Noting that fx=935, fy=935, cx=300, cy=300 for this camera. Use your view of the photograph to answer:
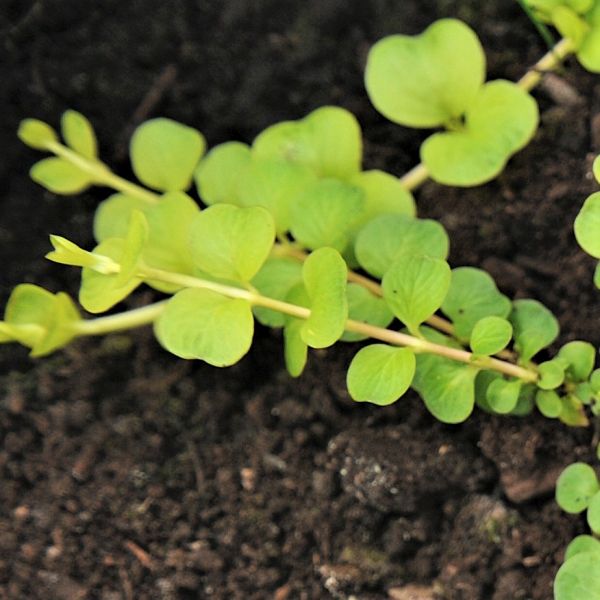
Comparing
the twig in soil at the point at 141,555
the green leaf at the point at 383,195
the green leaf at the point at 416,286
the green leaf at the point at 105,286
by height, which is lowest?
the twig in soil at the point at 141,555

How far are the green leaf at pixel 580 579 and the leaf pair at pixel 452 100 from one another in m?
0.54

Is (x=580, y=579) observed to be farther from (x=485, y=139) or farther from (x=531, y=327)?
(x=485, y=139)

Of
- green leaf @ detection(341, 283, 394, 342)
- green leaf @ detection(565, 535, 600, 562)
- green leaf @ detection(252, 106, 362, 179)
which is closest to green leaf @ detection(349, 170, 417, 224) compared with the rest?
green leaf @ detection(252, 106, 362, 179)

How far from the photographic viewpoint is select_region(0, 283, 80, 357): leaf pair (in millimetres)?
1268

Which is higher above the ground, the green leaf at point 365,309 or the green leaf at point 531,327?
the green leaf at point 531,327

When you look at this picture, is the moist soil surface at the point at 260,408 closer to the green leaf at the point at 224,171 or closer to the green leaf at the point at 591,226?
the green leaf at the point at 224,171

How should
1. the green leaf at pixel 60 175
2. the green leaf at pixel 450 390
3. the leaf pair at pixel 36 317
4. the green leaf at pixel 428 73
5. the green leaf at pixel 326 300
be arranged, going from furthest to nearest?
1. the green leaf at pixel 60 175
2. the green leaf at pixel 428 73
3. the leaf pair at pixel 36 317
4. the green leaf at pixel 450 390
5. the green leaf at pixel 326 300

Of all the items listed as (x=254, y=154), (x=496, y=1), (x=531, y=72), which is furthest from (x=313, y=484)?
(x=496, y=1)

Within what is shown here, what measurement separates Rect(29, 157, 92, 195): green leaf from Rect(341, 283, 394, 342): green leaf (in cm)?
51

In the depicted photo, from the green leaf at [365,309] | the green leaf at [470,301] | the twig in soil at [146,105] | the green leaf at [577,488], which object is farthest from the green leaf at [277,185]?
the green leaf at [577,488]

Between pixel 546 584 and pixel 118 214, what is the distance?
0.82m

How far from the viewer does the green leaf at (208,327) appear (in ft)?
3.55

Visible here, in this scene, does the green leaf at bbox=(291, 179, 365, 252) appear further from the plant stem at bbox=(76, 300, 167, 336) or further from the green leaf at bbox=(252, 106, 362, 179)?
the plant stem at bbox=(76, 300, 167, 336)

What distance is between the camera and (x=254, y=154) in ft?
4.60
